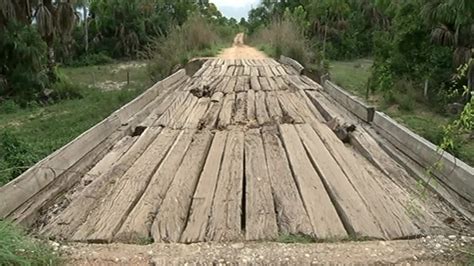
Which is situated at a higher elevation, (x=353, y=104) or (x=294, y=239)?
(x=353, y=104)

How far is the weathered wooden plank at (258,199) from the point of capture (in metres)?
2.73

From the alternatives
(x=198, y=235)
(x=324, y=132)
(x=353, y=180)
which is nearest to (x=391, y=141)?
(x=324, y=132)

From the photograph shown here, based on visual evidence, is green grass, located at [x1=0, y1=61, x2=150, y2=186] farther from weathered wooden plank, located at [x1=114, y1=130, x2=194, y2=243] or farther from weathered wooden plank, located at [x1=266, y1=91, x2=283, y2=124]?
weathered wooden plank, located at [x1=266, y1=91, x2=283, y2=124]

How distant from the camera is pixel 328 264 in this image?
2.37 meters

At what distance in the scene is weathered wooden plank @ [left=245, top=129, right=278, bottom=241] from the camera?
2727 millimetres

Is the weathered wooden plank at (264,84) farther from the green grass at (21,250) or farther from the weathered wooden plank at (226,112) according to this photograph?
the green grass at (21,250)

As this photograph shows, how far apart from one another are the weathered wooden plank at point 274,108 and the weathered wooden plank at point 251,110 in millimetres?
208

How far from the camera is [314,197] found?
320 centimetres

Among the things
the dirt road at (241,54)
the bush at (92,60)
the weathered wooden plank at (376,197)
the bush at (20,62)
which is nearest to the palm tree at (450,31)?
the dirt road at (241,54)

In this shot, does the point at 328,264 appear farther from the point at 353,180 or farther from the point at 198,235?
the point at 353,180

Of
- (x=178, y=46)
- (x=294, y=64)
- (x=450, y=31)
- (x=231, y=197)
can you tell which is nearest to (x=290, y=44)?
(x=294, y=64)

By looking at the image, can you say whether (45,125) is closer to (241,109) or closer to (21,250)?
(241,109)

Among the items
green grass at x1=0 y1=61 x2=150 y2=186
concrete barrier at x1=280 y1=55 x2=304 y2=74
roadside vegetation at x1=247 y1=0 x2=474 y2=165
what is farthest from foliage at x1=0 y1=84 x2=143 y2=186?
roadside vegetation at x1=247 y1=0 x2=474 y2=165

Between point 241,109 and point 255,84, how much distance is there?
2.48 meters
